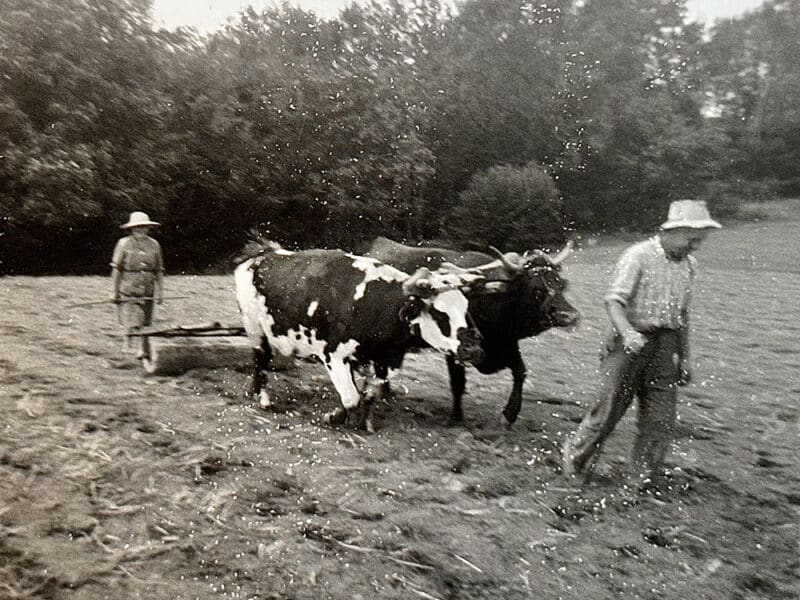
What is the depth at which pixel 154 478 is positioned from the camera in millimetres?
2986

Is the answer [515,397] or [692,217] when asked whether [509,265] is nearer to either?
[515,397]

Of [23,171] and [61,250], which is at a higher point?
[23,171]

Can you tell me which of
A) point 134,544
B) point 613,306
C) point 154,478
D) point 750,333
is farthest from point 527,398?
point 134,544

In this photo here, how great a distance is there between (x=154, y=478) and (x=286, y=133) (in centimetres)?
252

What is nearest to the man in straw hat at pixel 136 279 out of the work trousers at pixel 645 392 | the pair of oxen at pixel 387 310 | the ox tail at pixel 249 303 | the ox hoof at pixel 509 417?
the ox tail at pixel 249 303

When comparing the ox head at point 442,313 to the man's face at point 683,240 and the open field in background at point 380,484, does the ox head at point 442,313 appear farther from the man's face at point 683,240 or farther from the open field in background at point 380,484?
the man's face at point 683,240

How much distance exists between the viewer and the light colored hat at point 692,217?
328 centimetres

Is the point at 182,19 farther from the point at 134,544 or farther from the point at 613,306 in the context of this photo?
the point at 613,306

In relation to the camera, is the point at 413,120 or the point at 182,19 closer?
the point at 182,19

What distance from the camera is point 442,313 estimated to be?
14.9 ft

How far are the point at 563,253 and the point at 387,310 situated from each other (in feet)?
4.85

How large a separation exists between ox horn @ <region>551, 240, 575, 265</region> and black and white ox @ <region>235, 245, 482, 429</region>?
80 centimetres

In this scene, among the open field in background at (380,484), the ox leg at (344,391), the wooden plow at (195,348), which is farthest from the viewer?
the wooden plow at (195,348)

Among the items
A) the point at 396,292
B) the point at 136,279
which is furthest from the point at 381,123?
the point at 136,279
